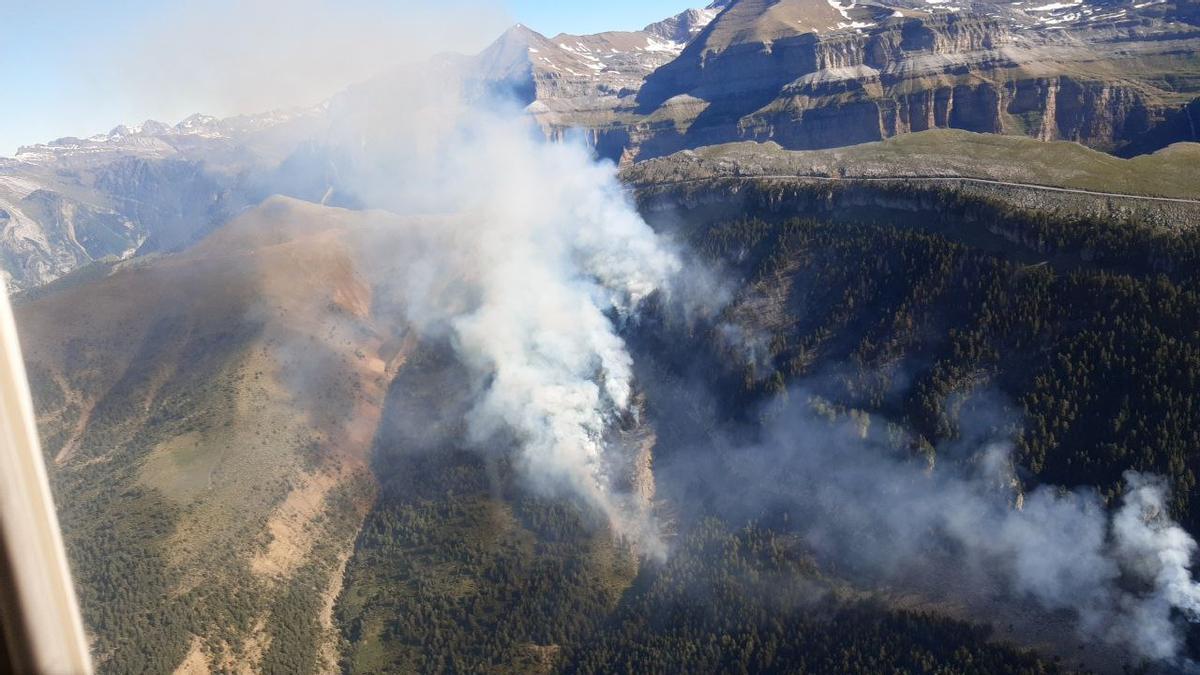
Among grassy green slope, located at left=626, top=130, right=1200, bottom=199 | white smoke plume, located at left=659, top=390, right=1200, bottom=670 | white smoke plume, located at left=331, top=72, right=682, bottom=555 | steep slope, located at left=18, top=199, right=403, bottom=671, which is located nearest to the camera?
white smoke plume, located at left=659, top=390, right=1200, bottom=670

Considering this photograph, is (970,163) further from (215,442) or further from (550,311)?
(215,442)

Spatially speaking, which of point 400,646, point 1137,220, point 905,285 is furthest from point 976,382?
point 400,646

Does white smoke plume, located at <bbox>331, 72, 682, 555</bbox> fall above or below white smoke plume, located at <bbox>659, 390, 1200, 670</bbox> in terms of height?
above

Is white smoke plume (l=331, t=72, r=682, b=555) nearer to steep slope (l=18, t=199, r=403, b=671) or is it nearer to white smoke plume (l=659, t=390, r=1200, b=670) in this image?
steep slope (l=18, t=199, r=403, b=671)

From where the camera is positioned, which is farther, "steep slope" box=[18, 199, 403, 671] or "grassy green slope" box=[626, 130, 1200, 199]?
"grassy green slope" box=[626, 130, 1200, 199]

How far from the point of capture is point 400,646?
7325 centimetres

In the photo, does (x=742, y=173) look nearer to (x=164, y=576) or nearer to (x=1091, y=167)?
(x=1091, y=167)

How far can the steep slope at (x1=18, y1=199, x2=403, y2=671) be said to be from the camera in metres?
71.3

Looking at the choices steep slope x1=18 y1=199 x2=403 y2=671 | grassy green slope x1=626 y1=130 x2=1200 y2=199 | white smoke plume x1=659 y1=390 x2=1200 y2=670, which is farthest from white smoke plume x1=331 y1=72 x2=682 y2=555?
grassy green slope x1=626 y1=130 x2=1200 y2=199

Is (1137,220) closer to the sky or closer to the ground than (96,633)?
closer to the sky

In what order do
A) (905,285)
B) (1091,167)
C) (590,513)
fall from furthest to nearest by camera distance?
(1091,167), (905,285), (590,513)

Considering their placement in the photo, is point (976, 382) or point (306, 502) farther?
point (306, 502)

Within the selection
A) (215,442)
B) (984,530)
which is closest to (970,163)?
(984,530)

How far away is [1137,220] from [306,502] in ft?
355
